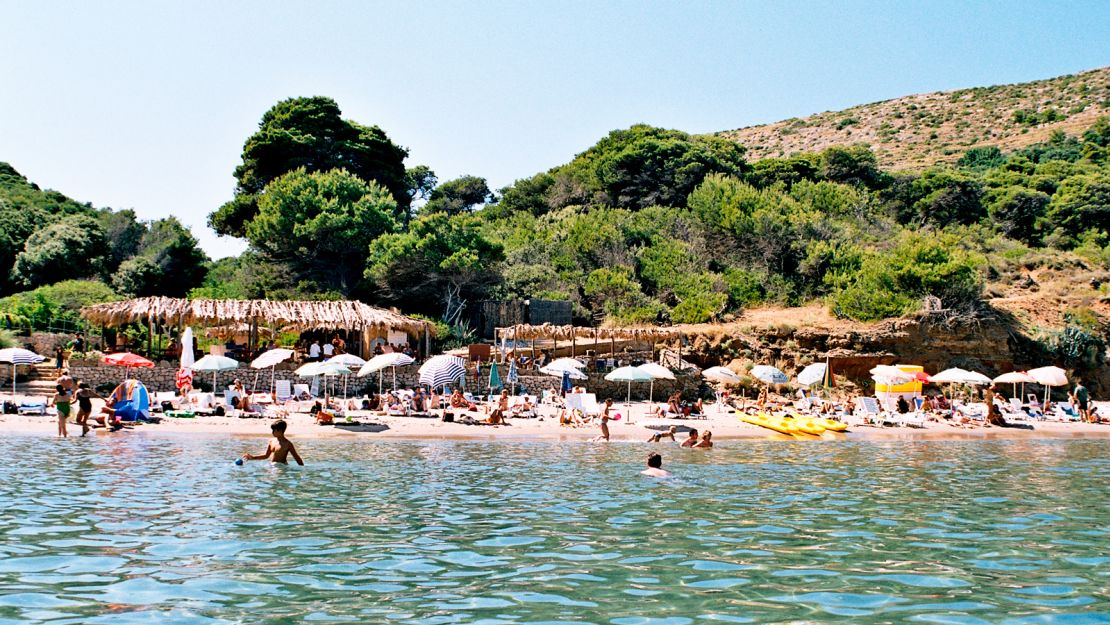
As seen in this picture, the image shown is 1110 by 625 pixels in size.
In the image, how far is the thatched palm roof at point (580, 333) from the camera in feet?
99.6

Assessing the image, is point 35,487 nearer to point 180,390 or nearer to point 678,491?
point 678,491

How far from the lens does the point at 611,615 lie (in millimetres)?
6621

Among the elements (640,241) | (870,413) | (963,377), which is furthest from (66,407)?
(640,241)

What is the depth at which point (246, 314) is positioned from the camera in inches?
1080

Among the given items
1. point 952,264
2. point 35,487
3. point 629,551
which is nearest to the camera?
point 629,551

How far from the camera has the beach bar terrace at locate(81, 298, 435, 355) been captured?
26.6 metres

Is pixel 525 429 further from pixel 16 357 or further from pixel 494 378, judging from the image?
pixel 16 357

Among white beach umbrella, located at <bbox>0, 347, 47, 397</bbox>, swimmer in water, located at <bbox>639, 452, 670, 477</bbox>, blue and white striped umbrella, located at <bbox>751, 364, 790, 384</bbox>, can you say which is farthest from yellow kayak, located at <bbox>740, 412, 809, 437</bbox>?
white beach umbrella, located at <bbox>0, 347, 47, 397</bbox>

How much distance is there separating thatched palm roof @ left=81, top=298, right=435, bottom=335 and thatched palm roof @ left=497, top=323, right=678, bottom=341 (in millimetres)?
3347

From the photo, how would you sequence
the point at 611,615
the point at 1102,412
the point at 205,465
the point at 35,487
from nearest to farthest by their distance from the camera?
1. the point at 611,615
2. the point at 35,487
3. the point at 205,465
4. the point at 1102,412

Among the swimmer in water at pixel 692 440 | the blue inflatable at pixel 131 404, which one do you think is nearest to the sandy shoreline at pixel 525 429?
the blue inflatable at pixel 131 404

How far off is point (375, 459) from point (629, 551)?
8.65 metres

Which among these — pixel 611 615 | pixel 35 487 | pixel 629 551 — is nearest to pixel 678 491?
pixel 629 551

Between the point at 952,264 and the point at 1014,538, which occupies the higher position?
the point at 952,264
